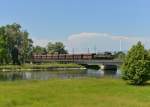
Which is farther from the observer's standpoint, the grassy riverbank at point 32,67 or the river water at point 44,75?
the grassy riverbank at point 32,67

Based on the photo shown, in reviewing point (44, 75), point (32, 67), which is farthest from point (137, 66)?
point (32, 67)

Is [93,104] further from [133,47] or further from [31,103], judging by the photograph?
[133,47]

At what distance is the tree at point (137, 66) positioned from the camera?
58.1 m

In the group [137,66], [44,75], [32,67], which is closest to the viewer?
[137,66]

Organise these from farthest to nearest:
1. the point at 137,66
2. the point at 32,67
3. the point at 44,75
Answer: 1. the point at 32,67
2. the point at 44,75
3. the point at 137,66

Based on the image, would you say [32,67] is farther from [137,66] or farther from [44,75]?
[137,66]

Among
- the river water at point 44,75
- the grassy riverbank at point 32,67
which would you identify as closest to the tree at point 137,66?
the river water at point 44,75

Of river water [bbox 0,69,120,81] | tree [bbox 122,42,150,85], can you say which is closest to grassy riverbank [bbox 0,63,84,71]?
river water [bbox 0,69,120,81]

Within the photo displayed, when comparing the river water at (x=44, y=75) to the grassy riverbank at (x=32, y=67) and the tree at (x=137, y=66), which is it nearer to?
the tree at (x=137, y=66)

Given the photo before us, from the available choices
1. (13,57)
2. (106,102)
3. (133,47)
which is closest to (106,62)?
(13,57)

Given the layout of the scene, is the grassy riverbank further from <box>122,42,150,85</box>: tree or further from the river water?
<box>122,42,150,85</box>: tree

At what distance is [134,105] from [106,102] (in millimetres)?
2876

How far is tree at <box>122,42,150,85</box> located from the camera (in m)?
58.1

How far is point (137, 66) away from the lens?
194 feet
